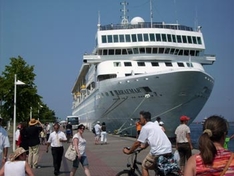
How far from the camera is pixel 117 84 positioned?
31922 mm

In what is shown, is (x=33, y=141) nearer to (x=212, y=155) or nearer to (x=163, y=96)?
(x=212, y=155)

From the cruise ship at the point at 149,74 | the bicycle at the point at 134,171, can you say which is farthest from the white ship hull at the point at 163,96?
the bicycle at the point at 134,171

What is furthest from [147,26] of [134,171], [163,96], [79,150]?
[134,171]

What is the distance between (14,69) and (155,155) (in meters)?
27.0

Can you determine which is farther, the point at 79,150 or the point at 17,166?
the point at 79,150

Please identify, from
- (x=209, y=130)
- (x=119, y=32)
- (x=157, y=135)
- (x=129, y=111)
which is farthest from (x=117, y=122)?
(x=209, y=130)

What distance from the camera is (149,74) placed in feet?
94.9

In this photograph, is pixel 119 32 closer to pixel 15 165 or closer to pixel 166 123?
pixel 166 123

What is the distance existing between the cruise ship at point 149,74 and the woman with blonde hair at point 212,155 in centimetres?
2484

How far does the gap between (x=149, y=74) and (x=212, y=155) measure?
25802mm

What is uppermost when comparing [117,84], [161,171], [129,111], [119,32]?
[119,32]

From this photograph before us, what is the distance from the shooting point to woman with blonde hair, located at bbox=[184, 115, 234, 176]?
3217 mm

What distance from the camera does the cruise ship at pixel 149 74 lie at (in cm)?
2908

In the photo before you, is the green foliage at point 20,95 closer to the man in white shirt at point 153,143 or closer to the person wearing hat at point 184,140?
the person wearing hat at point 184,140
